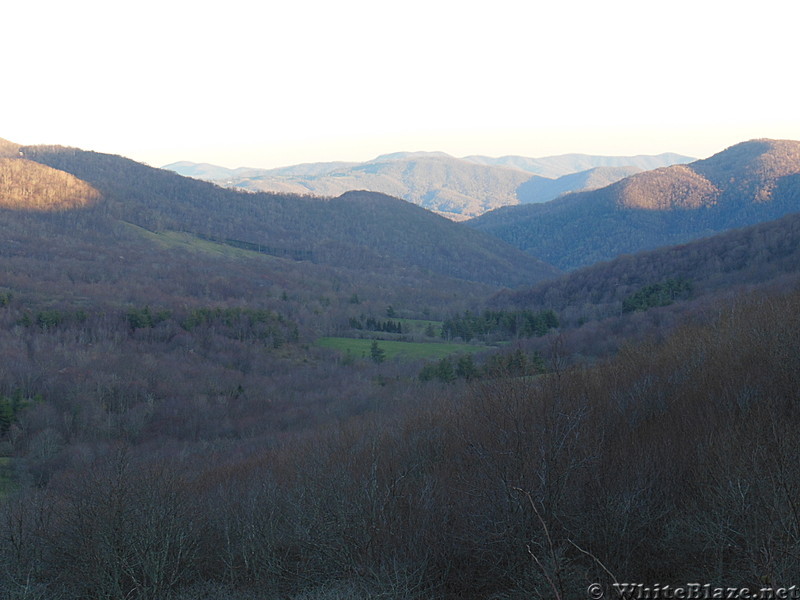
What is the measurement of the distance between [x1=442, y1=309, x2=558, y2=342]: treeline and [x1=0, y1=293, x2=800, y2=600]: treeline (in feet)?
200

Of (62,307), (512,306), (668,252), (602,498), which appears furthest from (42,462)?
(668,252)

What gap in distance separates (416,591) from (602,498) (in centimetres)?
533

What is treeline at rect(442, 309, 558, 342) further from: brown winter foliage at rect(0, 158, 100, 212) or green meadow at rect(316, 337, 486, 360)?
brown winter foliage at rect(0, 158, 100, 212)

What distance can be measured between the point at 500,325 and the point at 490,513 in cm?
7861

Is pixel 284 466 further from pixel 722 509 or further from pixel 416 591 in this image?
pixel 722 509

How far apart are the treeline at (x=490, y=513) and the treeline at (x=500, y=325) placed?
6091cm

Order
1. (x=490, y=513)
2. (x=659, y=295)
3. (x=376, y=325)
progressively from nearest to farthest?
(x=490, y=513), (x=659, y=295), (x=376, y=325)

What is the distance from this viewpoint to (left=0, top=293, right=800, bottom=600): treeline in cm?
1442

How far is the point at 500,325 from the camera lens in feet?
309

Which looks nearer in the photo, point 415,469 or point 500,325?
point 415,469

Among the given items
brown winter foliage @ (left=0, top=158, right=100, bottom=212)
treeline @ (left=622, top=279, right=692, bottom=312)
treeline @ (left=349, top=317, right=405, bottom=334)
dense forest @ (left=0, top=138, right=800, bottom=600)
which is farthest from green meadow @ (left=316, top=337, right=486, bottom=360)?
brown winter foliage @ (left=0, top=158, right=100, bottom=212)

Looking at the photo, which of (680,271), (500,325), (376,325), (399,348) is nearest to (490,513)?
(399,348)

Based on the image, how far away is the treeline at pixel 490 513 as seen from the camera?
47.3ft
